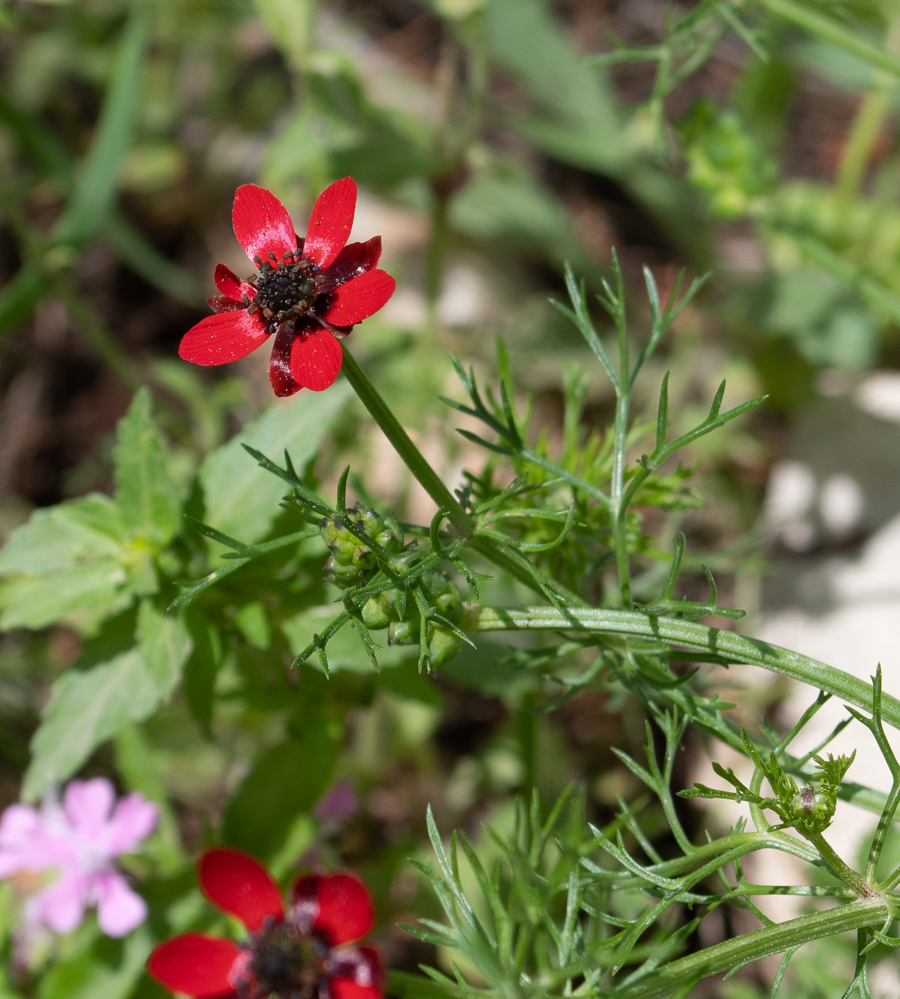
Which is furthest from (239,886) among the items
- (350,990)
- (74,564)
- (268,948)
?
(74,564)

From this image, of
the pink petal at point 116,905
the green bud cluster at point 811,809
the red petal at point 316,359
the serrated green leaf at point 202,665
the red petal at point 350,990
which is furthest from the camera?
the pink petal at point 116,905

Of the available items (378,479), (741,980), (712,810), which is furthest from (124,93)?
(741,980)

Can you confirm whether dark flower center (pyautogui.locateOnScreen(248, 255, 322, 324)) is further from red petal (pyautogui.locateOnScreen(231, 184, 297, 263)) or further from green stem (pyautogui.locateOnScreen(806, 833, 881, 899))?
green stem (pyautogui.locateOnScreen(806, 833, 881, 899))

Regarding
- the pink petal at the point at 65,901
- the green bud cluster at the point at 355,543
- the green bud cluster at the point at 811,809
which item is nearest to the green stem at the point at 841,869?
the green bud cluster at the point at 811,809

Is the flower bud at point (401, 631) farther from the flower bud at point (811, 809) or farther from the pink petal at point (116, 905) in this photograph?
the pink petal at point (116, 905)

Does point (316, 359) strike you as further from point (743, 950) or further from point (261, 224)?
point (743, 950)

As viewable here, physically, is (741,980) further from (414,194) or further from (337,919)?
(414,194)
